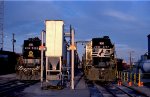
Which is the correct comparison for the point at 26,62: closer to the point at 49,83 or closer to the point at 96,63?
the point at 96,63

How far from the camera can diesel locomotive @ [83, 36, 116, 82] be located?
28828 mm

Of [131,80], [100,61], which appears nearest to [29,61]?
[100,61]

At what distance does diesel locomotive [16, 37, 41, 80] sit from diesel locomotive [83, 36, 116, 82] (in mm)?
4596

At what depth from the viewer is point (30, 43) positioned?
33.1 m

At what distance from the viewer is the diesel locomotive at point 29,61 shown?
102 feet

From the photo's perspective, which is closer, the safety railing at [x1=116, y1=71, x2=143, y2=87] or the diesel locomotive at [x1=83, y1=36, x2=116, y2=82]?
the diesel locomotive at [x1=83, y1=36, x2=116, y2=82]

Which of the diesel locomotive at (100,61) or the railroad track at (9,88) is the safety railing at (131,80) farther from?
the railroad track at (9,88)

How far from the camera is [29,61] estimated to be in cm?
3269

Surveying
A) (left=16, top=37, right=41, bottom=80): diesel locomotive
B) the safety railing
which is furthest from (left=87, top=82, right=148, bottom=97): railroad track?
(left=16, top=37, right=41, bottom=80): diesel locomotive

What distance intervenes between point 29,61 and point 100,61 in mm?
6874

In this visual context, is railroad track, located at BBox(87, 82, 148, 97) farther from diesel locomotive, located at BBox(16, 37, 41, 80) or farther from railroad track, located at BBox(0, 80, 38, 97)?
diesel locomotive, located at BBox(16, 37, 41, 80)

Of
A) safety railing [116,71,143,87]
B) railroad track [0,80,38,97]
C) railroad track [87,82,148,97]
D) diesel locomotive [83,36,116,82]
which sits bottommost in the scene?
railroad track [87,82,148,97]

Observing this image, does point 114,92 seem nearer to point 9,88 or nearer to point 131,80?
point 9,88

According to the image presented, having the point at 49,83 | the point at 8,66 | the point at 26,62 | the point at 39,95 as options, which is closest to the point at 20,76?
the point at 26,62
